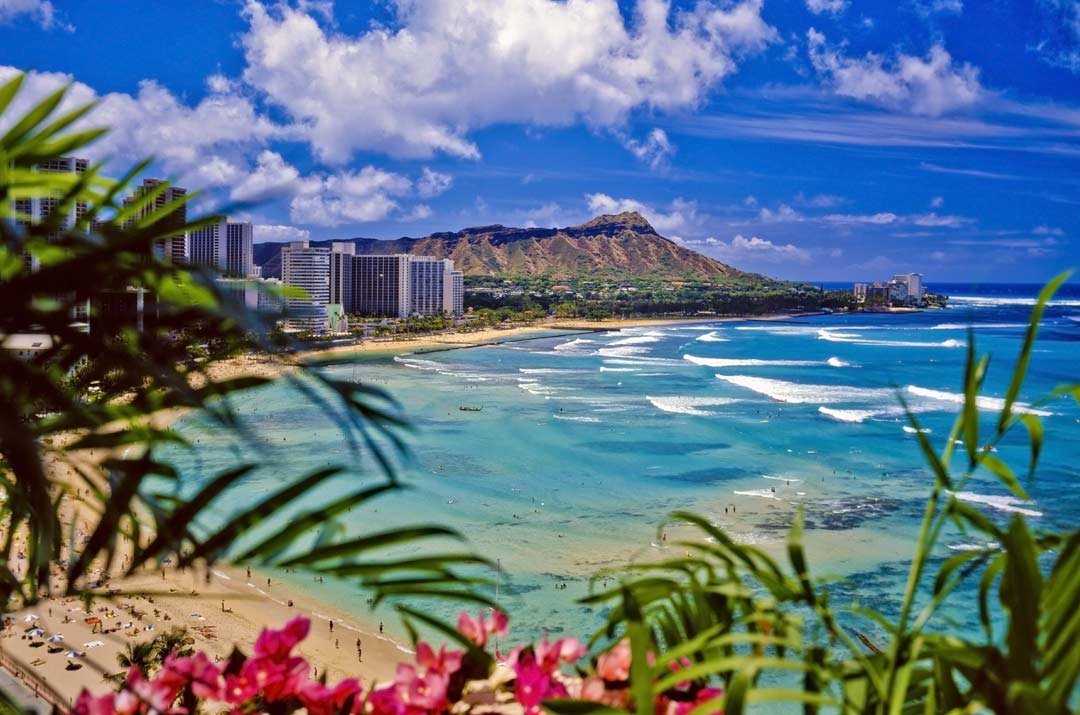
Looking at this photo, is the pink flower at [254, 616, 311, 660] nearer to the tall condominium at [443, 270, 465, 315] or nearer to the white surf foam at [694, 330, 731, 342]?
the white surf foam at [694, 330, 731, 342]

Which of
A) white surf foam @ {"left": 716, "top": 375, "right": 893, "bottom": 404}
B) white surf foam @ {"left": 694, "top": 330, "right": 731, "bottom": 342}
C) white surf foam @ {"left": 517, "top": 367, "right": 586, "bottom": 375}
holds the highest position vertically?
white surf foam @ {"left": 694, "top": 330, "right": 731, "bottom": 342}

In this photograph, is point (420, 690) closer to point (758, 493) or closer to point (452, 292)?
point (758, 493)

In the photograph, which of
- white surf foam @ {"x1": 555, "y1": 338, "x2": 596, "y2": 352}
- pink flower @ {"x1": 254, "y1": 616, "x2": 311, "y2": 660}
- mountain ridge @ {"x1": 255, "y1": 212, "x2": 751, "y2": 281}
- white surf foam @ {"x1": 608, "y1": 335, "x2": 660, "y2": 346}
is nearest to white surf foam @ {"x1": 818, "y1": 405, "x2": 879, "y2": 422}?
white surf foam @ {"x1": 555, "y1": 338, "x2": 596, "y2": 352}

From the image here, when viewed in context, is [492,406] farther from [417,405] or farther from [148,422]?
[148,422]

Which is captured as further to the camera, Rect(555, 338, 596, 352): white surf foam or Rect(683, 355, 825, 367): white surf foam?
Rect(555, 338, 596, 352): white surf foam

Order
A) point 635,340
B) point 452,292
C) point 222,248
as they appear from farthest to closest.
Result: point 452,292
point 635,340
point 222,248

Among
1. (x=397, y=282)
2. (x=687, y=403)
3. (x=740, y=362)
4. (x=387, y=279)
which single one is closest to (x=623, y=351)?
(x=740, y=362)

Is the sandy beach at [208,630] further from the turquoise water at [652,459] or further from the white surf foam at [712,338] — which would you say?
the white surf foam at [712,338]
